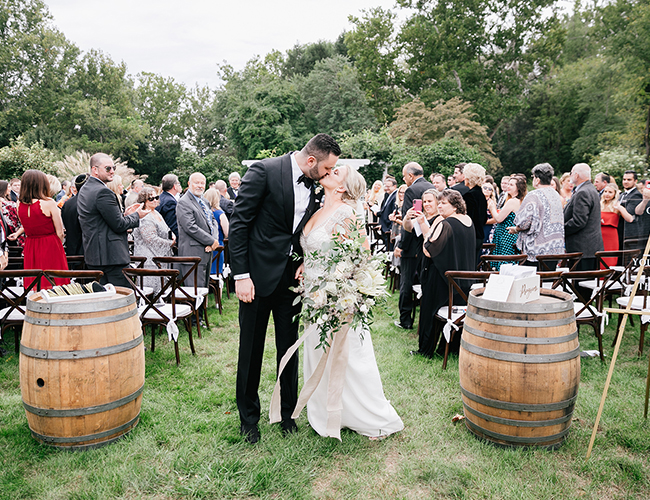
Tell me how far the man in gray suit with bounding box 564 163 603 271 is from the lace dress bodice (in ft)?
14.4

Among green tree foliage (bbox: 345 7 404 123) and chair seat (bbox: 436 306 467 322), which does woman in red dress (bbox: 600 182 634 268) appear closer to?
chair seat (bbox: 436 306 467 322)

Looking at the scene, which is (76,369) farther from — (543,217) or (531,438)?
(543,217)

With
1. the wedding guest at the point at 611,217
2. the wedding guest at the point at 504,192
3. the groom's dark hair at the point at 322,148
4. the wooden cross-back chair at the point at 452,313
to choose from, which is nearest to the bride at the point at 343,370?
the groom's dark hair at the point at 322,148

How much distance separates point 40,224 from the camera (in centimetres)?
494

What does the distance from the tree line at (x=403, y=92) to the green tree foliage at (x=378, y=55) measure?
10cm

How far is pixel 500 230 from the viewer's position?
6.82 meters

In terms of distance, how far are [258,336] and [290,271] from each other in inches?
20.7

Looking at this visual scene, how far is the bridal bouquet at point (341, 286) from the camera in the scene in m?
2.94

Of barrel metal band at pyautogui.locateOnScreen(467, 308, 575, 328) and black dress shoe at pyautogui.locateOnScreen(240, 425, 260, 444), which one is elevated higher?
barrel metal band at pyautogui.locateOnScreen(467, 308, 575, 328)

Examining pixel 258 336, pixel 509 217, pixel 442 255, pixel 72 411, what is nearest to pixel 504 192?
pixel 509 217

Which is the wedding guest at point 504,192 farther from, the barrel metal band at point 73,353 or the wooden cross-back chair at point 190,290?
the barrel metal band at point 73,353

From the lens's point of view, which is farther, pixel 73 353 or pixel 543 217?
pixel 543 217

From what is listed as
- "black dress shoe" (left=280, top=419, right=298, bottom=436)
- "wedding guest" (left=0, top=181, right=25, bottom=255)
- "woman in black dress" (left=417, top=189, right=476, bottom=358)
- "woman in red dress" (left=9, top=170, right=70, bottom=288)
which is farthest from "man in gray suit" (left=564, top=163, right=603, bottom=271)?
"wedding guest" (left=0, top=181, right=25, bottom=255)

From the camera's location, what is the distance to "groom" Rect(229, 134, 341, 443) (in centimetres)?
303
